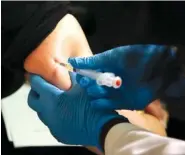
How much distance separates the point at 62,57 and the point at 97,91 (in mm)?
268

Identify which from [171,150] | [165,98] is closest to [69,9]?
[165,98]

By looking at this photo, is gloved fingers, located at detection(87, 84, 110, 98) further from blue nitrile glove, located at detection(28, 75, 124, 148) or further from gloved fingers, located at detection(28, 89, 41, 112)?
gloved fingers, located at detection(28, 89, 41, 112)

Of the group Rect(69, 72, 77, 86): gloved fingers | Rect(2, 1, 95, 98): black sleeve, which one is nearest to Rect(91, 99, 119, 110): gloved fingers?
Rect(69, 72, 77, 86): gloved fingers

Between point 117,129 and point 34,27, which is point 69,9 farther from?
point 117,129

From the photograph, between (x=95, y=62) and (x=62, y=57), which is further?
(x=62, y=57)

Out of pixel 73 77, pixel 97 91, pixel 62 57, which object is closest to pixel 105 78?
pixel 97 91

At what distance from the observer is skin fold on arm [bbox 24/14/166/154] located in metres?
0.97

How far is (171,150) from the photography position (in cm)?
55

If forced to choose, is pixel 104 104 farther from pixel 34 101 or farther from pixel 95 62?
pixel 34 101

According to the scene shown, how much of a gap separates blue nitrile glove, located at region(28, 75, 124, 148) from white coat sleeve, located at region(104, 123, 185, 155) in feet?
0.26

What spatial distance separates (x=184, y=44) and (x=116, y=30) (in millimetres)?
214

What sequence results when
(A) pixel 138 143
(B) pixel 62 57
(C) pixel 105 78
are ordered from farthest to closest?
1. (B) pixel 62 57
2. (C) pixel 105 78
3. (A) pixel 138 143

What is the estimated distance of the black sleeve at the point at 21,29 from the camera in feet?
3.30

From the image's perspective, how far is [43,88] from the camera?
0.89 metres
